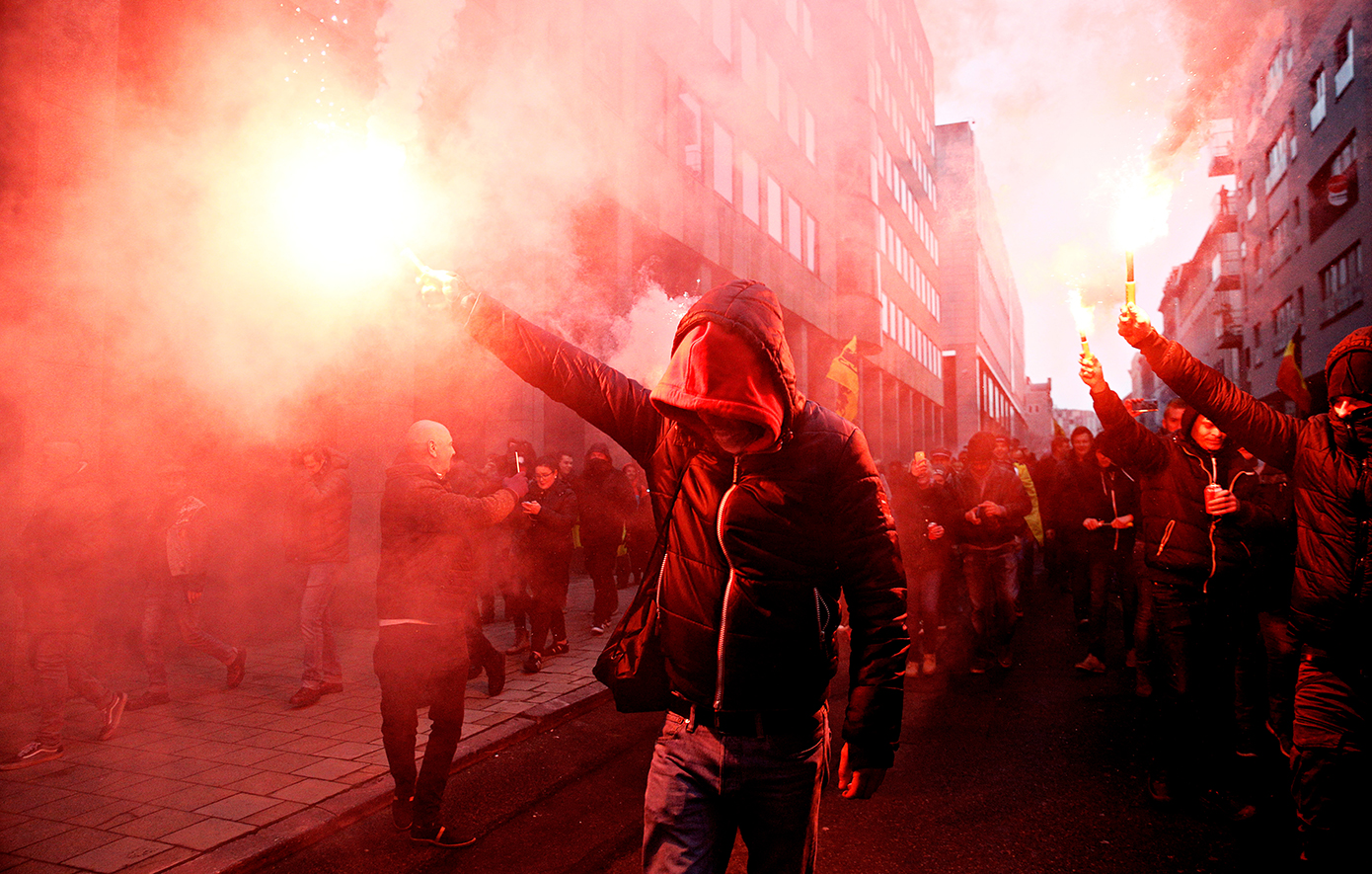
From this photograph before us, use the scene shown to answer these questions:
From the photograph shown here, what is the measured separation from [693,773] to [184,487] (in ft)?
17.0

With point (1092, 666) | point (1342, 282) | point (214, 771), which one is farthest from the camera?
point (1342, 282)

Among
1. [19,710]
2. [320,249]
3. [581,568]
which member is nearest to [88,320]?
[320,249]

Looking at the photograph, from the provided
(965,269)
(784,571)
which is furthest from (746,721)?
(965,269)

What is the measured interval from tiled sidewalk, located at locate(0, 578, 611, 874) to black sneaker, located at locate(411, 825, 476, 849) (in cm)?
44

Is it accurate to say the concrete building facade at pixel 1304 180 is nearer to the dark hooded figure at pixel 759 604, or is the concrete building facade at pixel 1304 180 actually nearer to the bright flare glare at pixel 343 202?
the bright flare glare at pixel 343 202

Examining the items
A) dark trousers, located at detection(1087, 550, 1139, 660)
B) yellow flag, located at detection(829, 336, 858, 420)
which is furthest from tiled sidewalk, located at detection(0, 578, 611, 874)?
yellow flag, located at detection(829, 336, 858, 420)

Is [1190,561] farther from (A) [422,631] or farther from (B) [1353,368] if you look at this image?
(A) [422,631]

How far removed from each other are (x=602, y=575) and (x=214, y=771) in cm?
384

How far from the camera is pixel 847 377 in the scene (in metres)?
9.19

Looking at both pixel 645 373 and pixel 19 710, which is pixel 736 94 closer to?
pixel 645 373

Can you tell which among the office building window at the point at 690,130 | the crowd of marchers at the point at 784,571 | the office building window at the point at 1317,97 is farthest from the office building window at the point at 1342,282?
the crowd of marchers at the point at 784,571

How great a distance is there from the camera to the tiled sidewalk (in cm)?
325

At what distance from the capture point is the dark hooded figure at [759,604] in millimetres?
1710

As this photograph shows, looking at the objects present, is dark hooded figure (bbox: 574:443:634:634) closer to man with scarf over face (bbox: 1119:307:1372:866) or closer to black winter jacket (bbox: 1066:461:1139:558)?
black winter jacket (bbox: 1066:461:1139:558)
